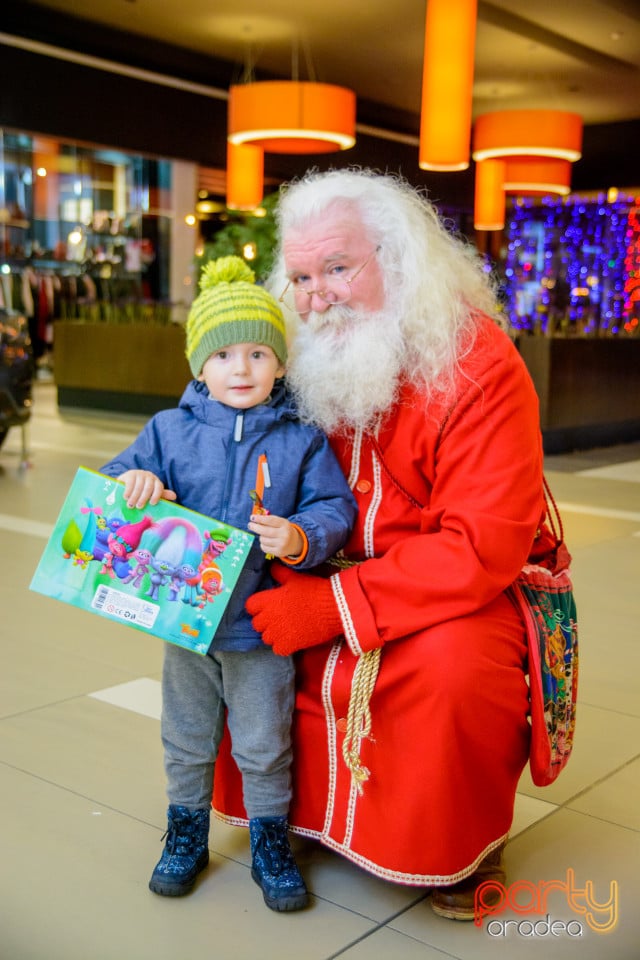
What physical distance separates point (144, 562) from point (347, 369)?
48 centimetres

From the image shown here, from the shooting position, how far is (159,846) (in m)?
1.85

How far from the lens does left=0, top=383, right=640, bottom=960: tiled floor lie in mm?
1558

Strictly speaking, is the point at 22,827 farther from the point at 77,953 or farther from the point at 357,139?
the point at 357,139

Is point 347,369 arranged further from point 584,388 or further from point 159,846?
point 584,388

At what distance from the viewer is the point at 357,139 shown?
14.4 metres

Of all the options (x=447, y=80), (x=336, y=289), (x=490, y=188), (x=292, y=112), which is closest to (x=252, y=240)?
(x=292, y=112)

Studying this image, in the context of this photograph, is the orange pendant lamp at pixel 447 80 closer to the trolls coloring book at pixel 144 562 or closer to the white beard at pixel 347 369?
the white beard at pixel 347 369

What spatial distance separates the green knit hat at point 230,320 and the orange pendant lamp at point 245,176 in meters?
8.97

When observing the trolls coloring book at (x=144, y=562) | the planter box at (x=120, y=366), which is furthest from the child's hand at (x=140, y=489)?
the planter box at (x=120, y=366)

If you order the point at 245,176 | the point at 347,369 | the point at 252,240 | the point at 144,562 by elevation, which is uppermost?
the point at 245,176

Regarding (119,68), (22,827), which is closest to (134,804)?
(22,827)

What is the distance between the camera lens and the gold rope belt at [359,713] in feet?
5.32

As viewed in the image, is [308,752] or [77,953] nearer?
[77,953]

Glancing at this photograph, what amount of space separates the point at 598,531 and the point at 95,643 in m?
2.63
